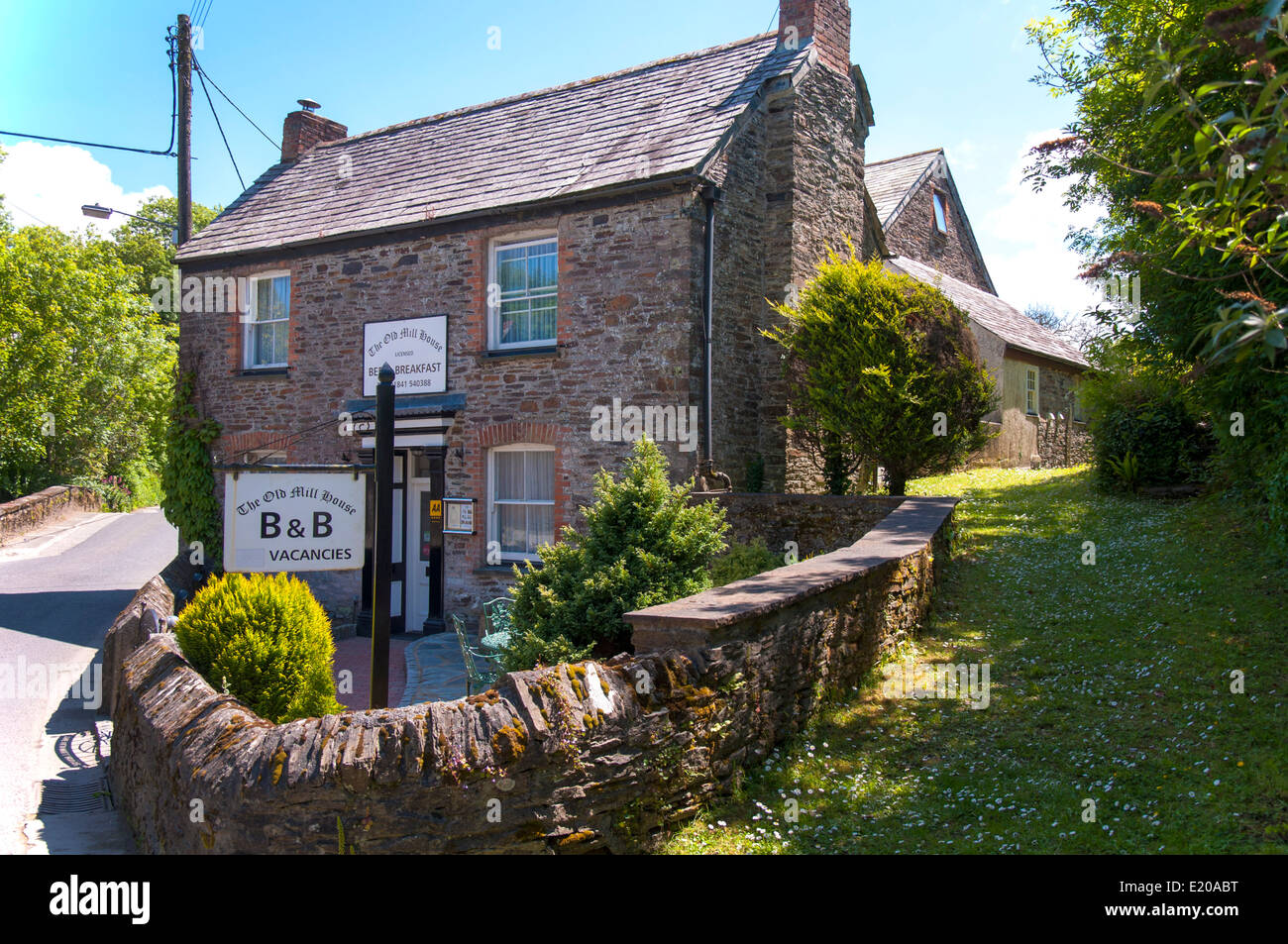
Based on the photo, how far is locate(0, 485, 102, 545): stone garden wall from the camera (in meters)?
22.8

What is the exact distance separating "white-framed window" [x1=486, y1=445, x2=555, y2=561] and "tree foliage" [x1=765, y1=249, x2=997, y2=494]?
151 inches

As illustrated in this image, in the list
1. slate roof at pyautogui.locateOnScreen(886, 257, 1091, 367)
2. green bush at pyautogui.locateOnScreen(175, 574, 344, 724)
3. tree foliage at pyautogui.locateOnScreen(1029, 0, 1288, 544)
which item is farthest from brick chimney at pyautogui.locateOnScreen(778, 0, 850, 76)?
green bush at pyautogui.locateOnScreen(175, 574, 344, 724)

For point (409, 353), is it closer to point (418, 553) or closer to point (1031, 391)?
point (418, 553)

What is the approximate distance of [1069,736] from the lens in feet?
19.1

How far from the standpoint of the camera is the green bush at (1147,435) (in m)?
12.6

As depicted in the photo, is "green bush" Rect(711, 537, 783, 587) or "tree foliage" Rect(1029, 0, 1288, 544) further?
"green bush" Rect(711, 537, 783, 587)

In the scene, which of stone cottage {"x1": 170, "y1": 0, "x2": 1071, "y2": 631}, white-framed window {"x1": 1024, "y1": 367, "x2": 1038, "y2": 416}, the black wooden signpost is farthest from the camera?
white-framed window {"x1": 1024, "y1": 367, "x2": 1038, "y2": 416}

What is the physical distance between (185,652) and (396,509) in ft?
25.3

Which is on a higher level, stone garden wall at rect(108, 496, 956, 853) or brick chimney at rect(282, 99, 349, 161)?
brick chimney at rect(282, 99, 349, 161)

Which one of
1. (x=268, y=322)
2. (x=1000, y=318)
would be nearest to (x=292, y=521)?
(x=268, y=322)

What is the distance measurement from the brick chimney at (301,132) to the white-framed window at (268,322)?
14.4ft

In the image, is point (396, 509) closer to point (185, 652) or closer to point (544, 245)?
point (544, 245)

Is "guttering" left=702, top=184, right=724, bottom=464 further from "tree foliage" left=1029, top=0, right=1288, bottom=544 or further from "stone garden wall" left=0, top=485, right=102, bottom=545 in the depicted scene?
"stone garden wall" left=0, top=485, right=102, bottom=545

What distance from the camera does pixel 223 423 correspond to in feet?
52.0
